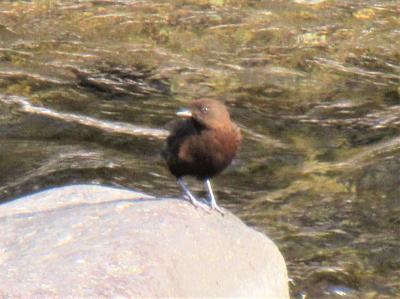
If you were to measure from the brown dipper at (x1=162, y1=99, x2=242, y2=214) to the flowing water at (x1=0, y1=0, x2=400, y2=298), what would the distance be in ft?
3.88

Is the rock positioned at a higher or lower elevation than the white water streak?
higher

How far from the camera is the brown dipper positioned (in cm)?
576

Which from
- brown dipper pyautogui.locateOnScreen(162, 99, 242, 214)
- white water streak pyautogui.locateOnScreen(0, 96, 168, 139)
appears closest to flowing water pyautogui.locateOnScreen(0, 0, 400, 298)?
white water streak pyautogui.locateOnScreen(0, 96, 168, 139)

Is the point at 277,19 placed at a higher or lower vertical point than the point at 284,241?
higher

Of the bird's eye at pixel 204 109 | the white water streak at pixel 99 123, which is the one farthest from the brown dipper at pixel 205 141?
the white water streak at pixel 99 123

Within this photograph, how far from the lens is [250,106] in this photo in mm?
9117

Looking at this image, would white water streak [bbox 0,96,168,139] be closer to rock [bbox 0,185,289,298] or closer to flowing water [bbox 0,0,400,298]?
flowing water [bbox 0,0,400,298]

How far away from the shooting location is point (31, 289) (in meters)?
4.44

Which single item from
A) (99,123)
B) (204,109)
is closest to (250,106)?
(99,123)

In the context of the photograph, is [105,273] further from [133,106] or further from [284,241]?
[133,106]

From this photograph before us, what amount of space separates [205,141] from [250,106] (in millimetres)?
3401

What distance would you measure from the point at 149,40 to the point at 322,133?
2.60 m

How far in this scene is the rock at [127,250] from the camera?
459cm

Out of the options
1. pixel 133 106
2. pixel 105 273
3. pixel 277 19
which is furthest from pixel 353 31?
pixel 105 273
